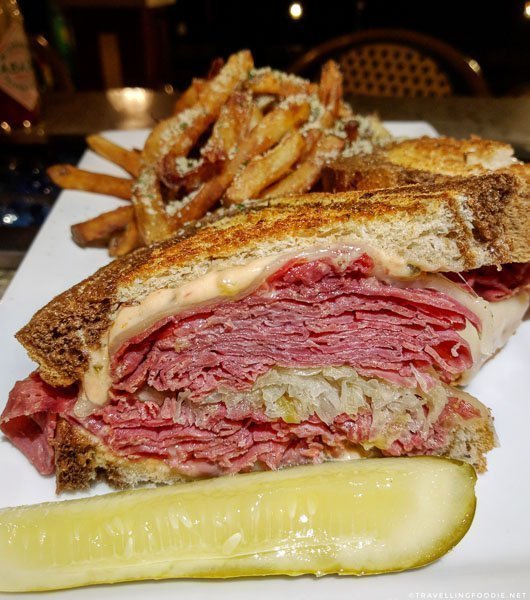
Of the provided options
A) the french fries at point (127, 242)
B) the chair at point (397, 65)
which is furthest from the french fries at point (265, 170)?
the chair at point (397, 65)

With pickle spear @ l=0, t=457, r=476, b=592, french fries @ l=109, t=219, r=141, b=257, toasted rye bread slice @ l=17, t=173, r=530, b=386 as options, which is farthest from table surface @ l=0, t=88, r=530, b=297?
pickle spear @ l=0, t=457, r=476, b=592

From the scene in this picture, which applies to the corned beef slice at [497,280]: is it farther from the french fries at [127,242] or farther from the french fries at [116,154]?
the french fries at [116,154]

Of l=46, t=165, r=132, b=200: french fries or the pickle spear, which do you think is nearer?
the pickle spear

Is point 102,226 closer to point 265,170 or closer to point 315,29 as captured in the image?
point 265,170

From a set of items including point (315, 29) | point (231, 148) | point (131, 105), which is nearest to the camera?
point (231, 148)

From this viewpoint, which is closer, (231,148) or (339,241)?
(339,241)

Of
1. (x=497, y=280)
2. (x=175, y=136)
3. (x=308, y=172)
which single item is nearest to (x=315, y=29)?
(x=175, y=136)

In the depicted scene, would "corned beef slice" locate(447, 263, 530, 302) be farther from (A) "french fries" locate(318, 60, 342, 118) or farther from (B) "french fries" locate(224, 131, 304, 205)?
(A) "french fries" locate(318, 60, 342, 118)
